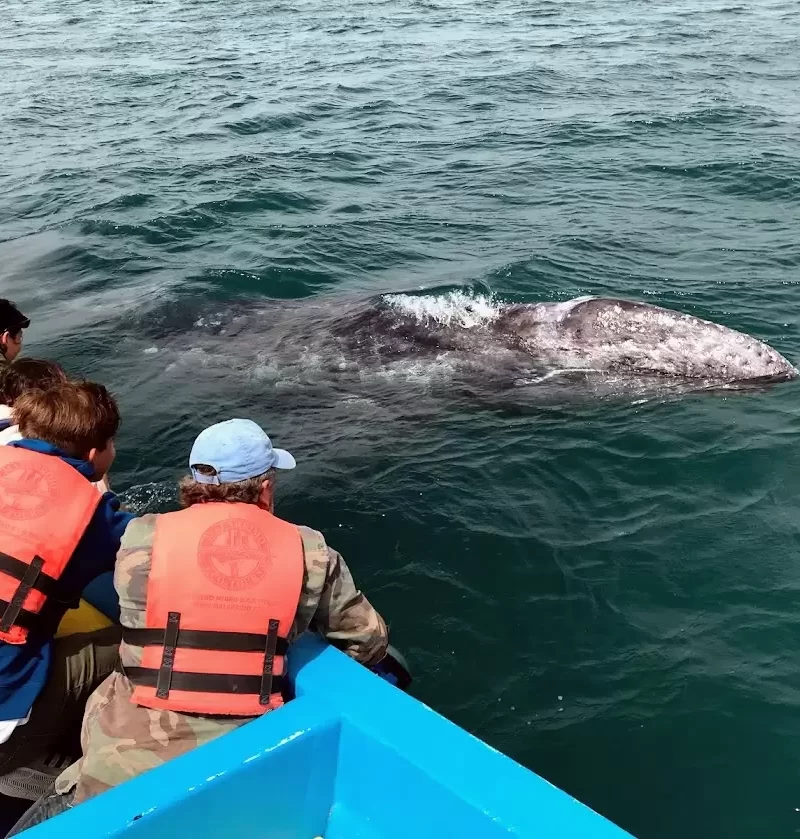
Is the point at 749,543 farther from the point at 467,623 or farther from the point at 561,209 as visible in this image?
the point at 561,209

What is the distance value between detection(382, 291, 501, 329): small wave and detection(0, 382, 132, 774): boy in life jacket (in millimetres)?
5839

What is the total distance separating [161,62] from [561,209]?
Answer: 1844cm

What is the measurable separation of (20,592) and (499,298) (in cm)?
925

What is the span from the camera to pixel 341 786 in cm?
417

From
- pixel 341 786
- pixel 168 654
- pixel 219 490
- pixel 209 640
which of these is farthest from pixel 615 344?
pixel 168 654

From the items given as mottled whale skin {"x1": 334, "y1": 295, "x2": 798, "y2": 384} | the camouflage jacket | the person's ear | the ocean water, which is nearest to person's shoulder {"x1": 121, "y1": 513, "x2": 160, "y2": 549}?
the camouflage jacket

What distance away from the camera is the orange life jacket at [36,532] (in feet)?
13.8

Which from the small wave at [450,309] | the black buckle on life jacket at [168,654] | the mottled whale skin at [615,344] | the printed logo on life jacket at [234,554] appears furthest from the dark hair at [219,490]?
Answer: the small wave at [450,309]

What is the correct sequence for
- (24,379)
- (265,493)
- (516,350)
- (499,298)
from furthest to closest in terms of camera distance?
1. (499,298)
2. (516,350)
3. (24,379)
4. (265,493)

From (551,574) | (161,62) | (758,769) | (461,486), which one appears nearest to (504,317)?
(461,486)

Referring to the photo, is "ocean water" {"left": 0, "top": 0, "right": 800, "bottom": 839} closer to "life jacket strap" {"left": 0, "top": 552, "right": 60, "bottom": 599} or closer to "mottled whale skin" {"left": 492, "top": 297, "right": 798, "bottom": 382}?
"mottled whale skin" {"left": 492, "top": 297, "right": 798, "bottom": 382}

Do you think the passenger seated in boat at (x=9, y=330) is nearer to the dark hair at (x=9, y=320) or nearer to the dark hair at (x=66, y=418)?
the dark hair at (x=9, y=320)

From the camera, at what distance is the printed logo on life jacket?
408 centimetres

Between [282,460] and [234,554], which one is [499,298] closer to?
[282,460]
